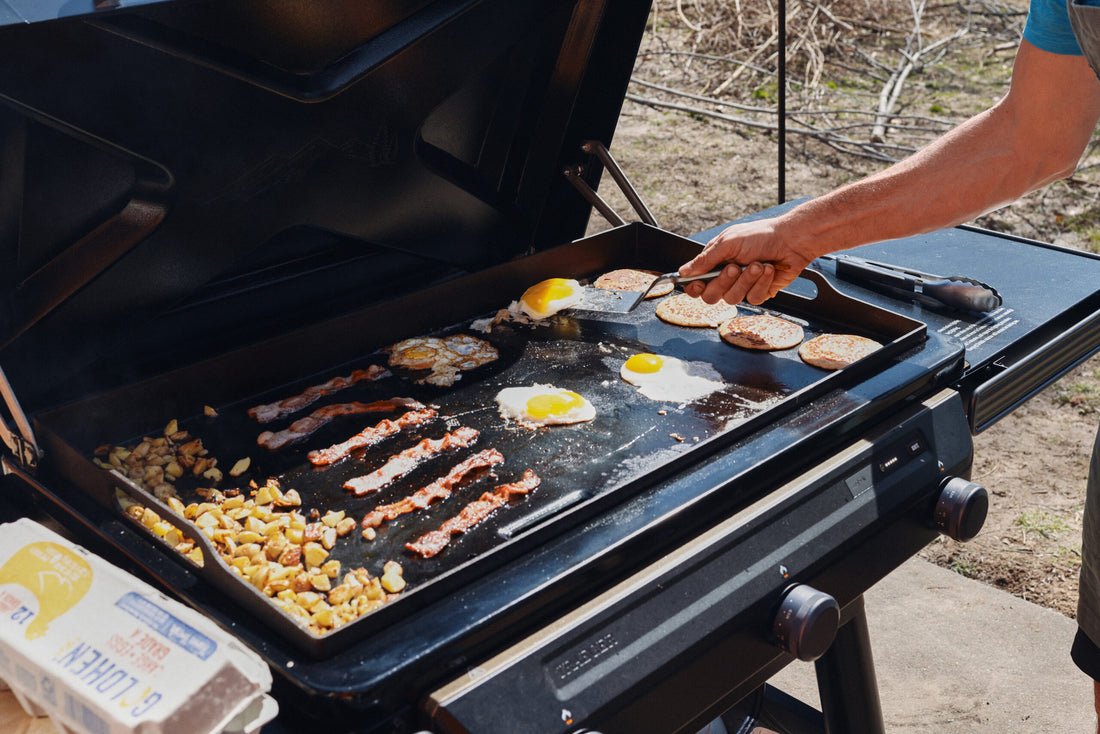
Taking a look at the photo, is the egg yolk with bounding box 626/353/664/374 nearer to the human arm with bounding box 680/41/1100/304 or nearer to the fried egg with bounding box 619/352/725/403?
the fried egg with bounding box 619/352/725/403

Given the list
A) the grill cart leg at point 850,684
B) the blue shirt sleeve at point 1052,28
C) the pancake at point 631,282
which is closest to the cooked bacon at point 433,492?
the pancake at point 631,282

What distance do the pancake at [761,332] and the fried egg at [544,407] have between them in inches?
18.2

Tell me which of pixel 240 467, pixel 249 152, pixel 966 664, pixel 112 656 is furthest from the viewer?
pixel 966 664

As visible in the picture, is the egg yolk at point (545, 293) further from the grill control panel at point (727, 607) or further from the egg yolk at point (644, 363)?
the grill control panel at point (727, 607)

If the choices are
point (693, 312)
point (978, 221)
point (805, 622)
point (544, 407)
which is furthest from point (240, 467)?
point (978, 221)

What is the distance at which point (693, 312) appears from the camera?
2301 mm

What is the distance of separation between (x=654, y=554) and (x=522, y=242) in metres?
1.34

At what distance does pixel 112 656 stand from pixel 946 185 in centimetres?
183

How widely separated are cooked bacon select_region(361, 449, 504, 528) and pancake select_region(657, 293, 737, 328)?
74 centimetres

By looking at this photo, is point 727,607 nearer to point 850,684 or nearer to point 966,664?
point 850,684

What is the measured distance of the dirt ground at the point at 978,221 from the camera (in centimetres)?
360

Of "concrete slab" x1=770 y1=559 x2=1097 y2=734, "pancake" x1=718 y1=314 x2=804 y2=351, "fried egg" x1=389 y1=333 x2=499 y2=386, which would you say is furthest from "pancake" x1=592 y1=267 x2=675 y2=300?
"concrete slab" x1=770 y1=559 x2=1097 y2=734

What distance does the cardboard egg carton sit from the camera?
0.98m

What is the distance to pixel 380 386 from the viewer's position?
204cm
